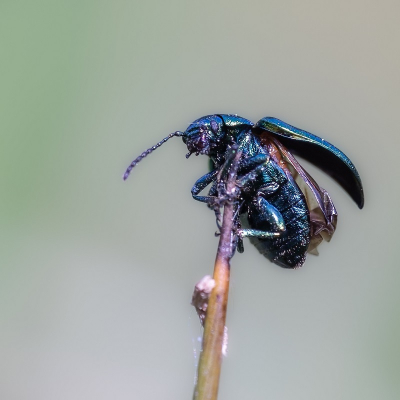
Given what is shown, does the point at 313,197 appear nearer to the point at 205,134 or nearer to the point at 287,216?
the point at 287,216

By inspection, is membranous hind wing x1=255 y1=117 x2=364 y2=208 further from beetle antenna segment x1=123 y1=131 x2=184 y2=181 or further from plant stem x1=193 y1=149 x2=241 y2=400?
plant stem x1=193 y1=149 x2=241 y2=400

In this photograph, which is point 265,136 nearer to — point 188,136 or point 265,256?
point 188,136

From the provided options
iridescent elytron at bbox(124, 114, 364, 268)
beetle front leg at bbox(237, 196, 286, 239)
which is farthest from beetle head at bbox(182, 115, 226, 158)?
beetle front leg at bbox(237, 196, 286, 239)

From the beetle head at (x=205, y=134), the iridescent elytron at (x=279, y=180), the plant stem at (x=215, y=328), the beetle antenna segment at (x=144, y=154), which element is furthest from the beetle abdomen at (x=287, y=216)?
the plant stem at (x=215, y=328)

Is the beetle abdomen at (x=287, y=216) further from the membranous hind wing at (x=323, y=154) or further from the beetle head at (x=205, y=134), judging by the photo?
the beetle head at (x=205, y=134)

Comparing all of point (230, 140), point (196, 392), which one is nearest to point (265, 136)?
point (230, 140)

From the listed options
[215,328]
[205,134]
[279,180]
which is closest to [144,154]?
[205,134]
